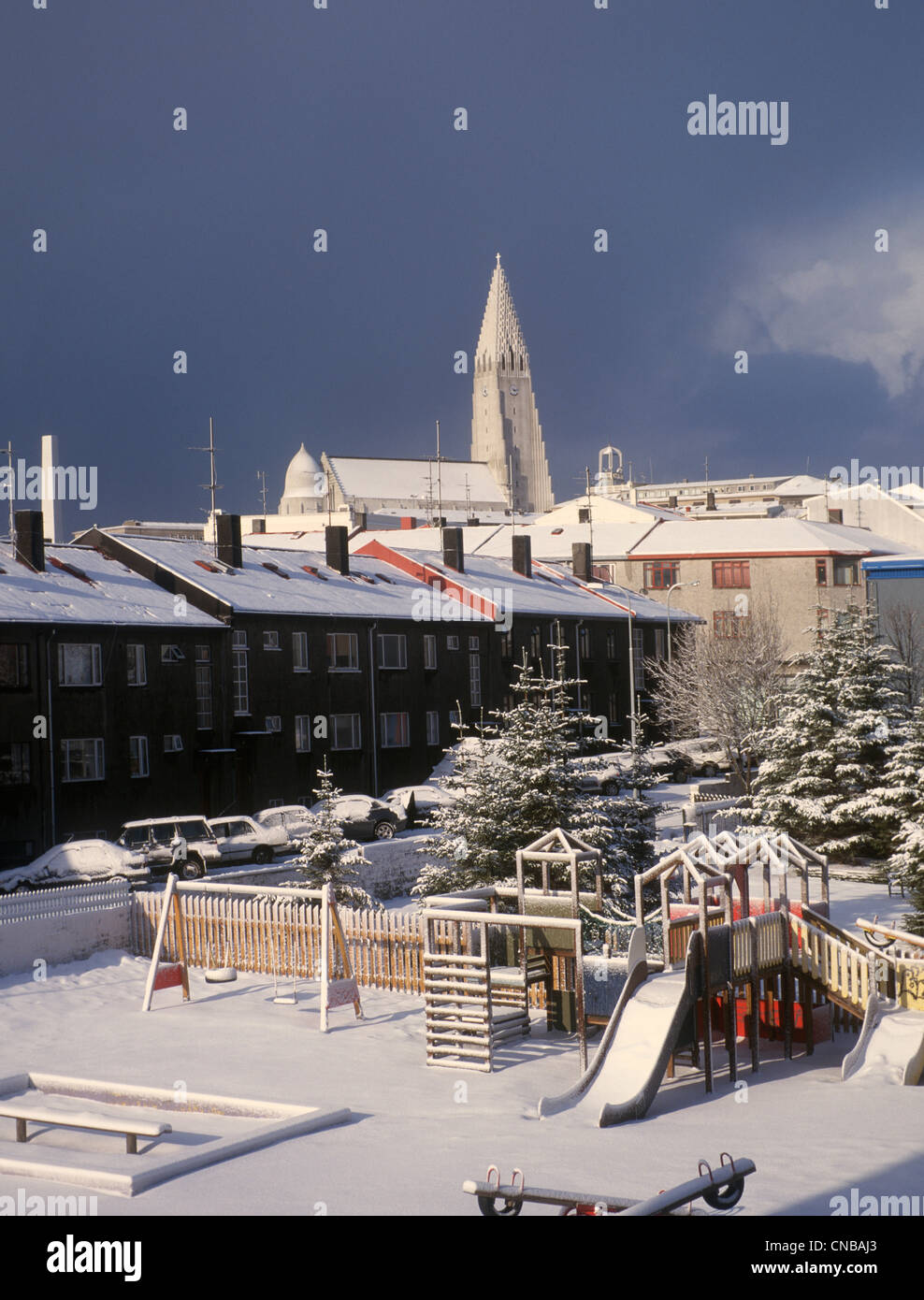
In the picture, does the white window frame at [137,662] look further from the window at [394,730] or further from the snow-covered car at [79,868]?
the window at [394,730]

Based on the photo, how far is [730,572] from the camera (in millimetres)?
82812

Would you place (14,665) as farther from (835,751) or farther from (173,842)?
(835,751)

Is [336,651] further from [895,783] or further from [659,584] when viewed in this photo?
[659,584]

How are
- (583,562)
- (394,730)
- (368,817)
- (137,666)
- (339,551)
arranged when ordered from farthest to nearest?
(583,562) < (339,551) < (394,730) < (137,666) < (368,817)

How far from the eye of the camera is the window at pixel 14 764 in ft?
132

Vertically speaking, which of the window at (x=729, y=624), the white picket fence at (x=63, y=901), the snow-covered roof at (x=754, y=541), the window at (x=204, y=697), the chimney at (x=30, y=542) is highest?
the snow-covered roof at (x=754, y=541)

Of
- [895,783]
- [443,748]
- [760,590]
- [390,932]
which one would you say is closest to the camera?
[390,932]

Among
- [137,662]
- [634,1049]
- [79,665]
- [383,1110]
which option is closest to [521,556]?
[137,662]

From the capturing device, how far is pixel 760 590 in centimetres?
8181

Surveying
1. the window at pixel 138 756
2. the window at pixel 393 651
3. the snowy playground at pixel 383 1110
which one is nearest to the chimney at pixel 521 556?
the window at pixel 393 651

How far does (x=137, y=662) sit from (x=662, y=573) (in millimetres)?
46786

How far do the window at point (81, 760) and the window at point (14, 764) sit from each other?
1.33 metres
